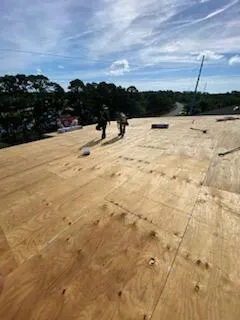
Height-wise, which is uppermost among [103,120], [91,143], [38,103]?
[103,120]

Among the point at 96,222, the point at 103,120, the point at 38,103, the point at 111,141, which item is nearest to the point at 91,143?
the point at 111,141

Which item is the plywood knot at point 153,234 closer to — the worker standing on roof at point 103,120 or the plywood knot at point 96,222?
the plywood knot at point 96,222

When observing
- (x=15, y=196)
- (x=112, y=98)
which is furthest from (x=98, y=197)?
(x=112, y=98)

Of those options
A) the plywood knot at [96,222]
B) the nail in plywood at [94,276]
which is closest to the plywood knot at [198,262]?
the nail in plywood at [94,276]

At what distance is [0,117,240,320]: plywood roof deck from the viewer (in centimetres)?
89

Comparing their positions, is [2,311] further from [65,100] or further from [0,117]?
[65,100]

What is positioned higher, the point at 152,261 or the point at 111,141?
the point at 152,261

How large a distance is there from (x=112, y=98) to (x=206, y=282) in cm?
3012

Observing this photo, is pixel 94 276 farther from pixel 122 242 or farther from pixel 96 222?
pixel 96 222

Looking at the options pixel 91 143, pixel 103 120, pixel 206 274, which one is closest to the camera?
pixel 206 274

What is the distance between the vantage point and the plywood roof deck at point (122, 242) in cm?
89

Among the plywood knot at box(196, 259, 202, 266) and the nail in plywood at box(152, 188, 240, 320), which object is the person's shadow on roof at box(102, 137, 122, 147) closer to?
the nail in plywood at box(152, 188, 240, 320)

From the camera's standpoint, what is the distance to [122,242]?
1229mm

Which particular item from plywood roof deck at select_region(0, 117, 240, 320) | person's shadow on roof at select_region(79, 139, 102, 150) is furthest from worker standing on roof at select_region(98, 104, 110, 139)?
plywood roof deck at select_region(0, 117, 240, 320)
